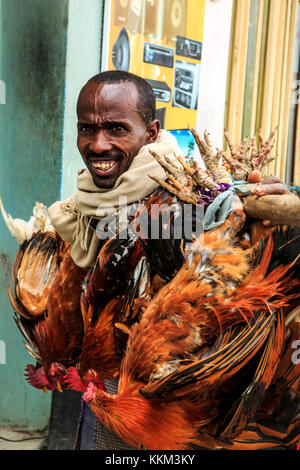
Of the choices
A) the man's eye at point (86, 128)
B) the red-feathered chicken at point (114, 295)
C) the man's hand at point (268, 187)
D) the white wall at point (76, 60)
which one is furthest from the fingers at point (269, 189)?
the white wall at point (76, 60)

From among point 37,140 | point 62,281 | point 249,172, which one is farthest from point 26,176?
point 249,172

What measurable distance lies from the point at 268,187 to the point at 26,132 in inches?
73.1

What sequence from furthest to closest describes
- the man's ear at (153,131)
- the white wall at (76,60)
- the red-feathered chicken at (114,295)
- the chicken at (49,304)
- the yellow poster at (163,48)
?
the yellow poster at (163,48) → the white wall at (76,60) → the chicken at (49,304) → the man's ear at (153,131) → the red-feathered chicken at (114,295)

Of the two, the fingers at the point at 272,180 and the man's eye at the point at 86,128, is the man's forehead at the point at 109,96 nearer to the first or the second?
the man's eye at the point at 86,128

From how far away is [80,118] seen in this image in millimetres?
1846

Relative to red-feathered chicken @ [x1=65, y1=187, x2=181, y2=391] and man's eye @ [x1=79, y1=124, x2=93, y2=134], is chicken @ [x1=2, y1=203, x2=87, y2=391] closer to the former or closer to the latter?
red-feathered chicken @ [x1=65, y1=187, x2=181, y2=391]

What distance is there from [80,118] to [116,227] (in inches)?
13.9

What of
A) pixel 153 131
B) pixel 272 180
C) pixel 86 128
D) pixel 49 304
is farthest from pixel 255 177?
pixel 49 304

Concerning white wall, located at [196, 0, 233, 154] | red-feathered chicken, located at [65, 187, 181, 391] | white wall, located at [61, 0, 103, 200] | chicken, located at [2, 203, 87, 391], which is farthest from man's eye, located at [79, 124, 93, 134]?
white wall, located at [196, 0, 233, 154]

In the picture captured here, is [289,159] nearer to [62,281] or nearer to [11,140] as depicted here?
[11,140]

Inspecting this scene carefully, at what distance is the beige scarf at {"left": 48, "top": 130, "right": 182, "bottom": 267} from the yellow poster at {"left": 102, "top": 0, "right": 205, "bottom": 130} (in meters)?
1.32

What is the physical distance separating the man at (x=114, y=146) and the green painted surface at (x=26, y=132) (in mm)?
1175

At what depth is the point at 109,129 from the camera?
1820 millimetres

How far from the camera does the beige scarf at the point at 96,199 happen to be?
1.79 metres
